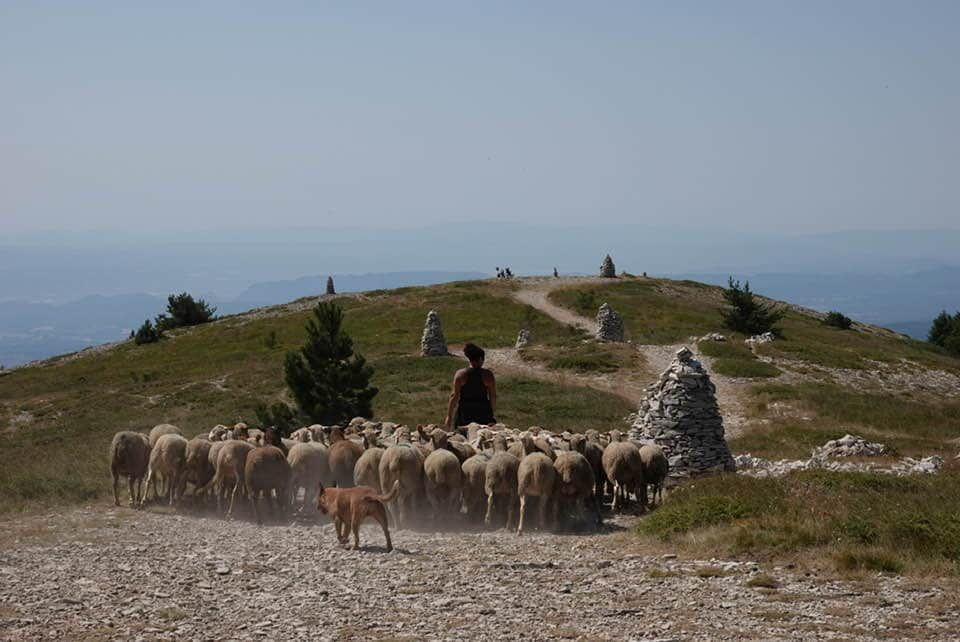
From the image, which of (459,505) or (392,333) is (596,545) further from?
(392,333)

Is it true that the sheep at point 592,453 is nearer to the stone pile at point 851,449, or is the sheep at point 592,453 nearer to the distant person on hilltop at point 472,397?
the distant person on hilltop at point 472,397

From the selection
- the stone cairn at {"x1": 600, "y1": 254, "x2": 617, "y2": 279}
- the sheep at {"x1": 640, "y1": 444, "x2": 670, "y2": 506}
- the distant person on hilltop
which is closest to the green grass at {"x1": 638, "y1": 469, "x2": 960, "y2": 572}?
the sheep at {"x1": 640, "y1": 444, "x2": 670, "y2": 506}

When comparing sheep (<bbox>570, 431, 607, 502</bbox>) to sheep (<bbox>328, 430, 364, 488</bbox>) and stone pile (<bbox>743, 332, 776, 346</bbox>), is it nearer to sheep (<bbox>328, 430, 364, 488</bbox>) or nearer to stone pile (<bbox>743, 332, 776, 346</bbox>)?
sheep (<bbox>328, 430, 364, 488</bbox>)

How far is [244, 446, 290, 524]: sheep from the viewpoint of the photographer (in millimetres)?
19781

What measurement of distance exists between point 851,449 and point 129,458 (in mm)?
20792

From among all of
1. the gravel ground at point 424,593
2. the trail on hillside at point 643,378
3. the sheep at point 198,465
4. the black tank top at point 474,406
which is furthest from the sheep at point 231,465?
the trail on hillside at point 643,378

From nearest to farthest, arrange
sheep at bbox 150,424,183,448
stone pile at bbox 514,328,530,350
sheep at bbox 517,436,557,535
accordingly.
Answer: sheep at bbox 517,436,557,535 < sheep at bbox 150,424,183,448 < stone pile at bbox 514,328,530,350

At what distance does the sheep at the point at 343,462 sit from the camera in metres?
21.1

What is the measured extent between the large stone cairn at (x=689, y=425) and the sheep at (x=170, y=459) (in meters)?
10.5

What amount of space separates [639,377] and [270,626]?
3984cm

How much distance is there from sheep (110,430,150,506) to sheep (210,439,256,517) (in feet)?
6.93

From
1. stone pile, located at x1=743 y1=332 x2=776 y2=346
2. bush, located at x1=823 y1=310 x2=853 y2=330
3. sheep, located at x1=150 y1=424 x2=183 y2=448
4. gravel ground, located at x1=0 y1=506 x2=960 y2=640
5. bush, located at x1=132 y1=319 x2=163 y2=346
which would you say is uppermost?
bush, located at x1=132 y1=319 x2=163 y2=346

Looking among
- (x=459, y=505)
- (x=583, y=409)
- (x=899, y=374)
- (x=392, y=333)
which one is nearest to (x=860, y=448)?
(x=583, y=409)

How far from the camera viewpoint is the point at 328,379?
36.2 meters
